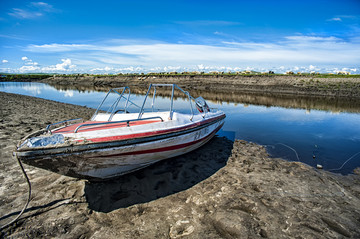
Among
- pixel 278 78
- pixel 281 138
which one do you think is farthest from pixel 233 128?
pixel 278 78

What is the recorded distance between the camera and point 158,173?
5.98 m

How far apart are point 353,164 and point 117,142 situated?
8446mm

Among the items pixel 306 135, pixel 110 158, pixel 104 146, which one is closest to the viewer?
pixel 104 146

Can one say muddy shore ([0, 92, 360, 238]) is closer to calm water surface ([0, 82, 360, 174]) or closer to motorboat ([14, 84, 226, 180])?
motorboat ([14, 84, 226, 180])

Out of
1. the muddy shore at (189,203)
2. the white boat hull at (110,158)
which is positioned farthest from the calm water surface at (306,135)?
the white boat hull at (110,158)

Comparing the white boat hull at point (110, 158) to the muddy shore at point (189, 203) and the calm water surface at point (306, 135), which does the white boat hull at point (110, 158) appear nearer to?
the muddy shore at point (189, 203)

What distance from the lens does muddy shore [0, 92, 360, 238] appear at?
3816 mm

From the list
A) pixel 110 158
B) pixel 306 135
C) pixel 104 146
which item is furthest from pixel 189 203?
pixel 306 135

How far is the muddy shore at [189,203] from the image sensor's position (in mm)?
3816

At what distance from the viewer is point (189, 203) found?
4652 mm

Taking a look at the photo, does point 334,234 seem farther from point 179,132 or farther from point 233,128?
point 233,128

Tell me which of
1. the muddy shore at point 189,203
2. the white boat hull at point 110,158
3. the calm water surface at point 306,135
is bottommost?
the muddy shore at point 189,203

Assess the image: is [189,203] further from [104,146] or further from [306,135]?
[306,135]

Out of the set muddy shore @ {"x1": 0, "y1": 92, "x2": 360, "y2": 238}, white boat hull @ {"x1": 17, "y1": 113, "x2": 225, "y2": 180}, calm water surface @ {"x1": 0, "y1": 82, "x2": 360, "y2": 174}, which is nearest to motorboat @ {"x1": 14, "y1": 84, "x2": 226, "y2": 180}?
white boat hull @ {"x1": 17, "y1": 113, "x2": 225, "y2": 180}
